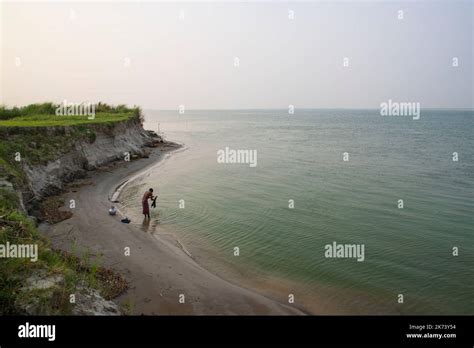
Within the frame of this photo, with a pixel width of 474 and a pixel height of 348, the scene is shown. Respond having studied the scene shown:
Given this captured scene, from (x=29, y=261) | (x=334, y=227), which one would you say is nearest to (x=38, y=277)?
(x=29, y=261)

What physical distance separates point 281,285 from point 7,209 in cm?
1178

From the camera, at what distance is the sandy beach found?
13.0 m

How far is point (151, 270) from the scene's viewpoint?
610 inches

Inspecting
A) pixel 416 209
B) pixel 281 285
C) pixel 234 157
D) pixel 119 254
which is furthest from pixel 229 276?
pixel 234 157
